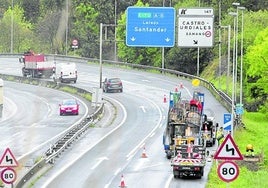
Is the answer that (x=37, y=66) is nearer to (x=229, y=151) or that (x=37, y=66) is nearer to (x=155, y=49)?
(x=155, y=49)

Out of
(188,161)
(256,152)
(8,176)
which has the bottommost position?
(256,152)

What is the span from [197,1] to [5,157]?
88225 millimetres

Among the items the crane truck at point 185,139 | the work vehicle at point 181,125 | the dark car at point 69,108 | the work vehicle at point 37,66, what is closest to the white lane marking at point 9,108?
the dark car at point 69,108

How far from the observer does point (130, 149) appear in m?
49.6

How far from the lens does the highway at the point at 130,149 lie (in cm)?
3838

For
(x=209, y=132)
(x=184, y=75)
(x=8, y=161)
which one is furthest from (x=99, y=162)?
(x=184, y=75)

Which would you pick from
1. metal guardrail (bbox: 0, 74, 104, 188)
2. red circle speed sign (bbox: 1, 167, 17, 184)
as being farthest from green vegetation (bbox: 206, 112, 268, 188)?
red circle speed sign (bbox: 1, 167, 17, 184)

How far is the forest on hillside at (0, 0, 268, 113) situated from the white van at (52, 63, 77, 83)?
17.0 ft

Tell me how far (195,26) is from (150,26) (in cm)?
385

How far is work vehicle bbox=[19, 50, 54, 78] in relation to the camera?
92625 millimetres

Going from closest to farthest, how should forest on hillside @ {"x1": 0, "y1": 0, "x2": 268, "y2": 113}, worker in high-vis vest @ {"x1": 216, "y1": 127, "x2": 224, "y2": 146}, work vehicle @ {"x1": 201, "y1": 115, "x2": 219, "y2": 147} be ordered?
work vehicle @ {"x1": 201, "y1": 115, "x2": 219, "y2": 147} < worker in high-vis vest @ {"x1": 216, "y1": 127, "x2": 224, "y2": 146} < forest on hillside @ {"x1": 0, "y1": 0, "x2": 268, "y2": 113}

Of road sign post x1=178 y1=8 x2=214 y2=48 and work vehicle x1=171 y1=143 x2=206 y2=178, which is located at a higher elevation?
road sign post x1=178 y1=8 x2=214 y2=48

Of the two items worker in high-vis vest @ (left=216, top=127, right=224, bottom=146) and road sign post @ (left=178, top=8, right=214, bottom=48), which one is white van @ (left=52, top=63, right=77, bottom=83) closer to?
worker in high-vis vest @ (left=216, top=127, right=224, bottom=146)

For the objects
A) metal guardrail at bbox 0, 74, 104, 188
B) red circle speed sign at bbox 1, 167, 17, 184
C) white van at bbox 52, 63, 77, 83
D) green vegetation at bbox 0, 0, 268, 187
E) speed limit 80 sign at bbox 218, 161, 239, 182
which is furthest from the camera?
white van at bbox 52, 63, 77, 83
